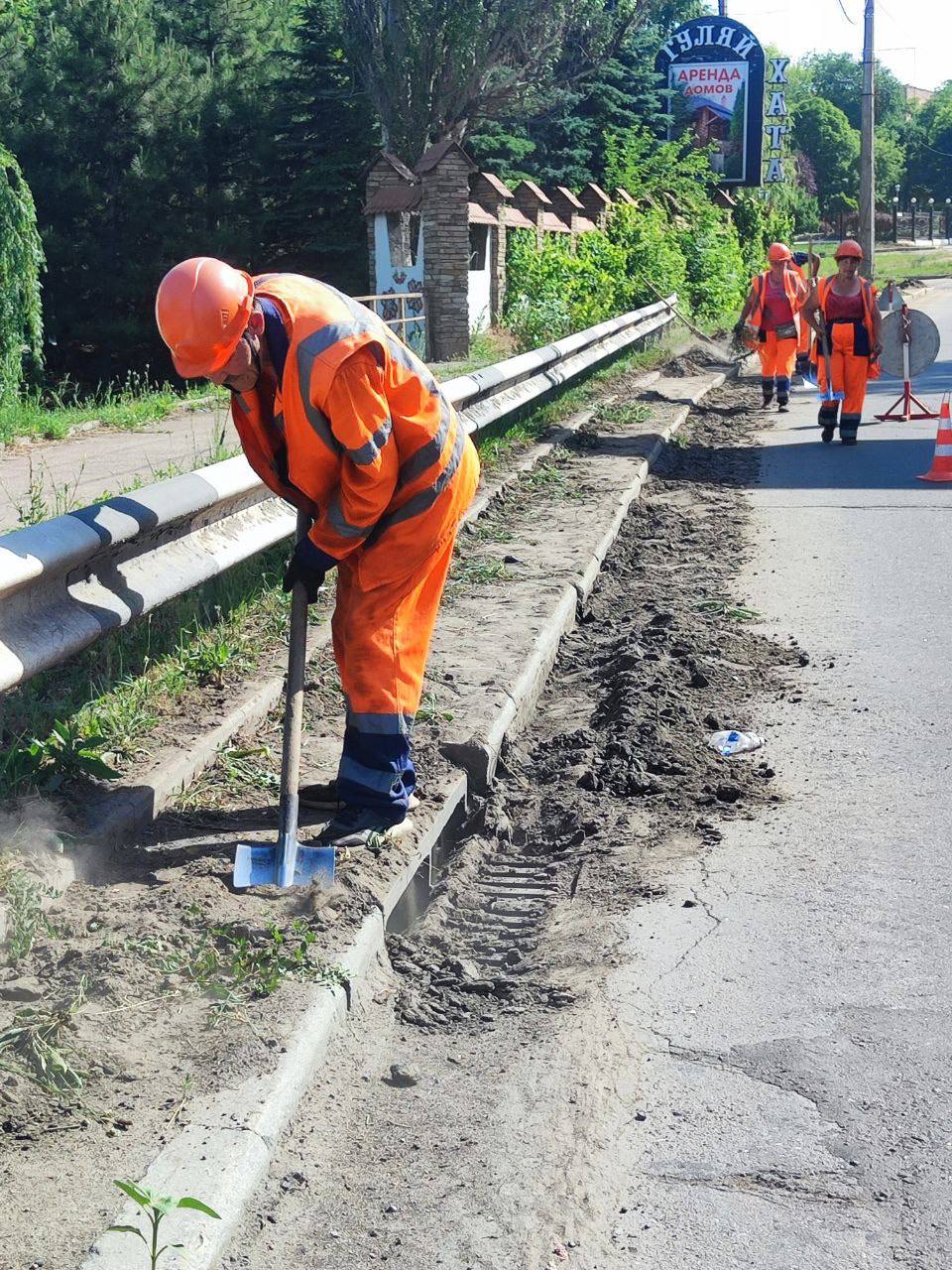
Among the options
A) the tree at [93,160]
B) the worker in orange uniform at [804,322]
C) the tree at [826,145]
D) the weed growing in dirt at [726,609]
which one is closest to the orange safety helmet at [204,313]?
the weed growing in dirt at [726,609]

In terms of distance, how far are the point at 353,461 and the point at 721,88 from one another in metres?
38.1

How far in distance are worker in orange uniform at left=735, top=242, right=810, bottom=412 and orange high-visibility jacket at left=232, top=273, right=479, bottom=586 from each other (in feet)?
42.7

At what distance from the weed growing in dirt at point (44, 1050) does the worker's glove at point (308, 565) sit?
4.83 ft

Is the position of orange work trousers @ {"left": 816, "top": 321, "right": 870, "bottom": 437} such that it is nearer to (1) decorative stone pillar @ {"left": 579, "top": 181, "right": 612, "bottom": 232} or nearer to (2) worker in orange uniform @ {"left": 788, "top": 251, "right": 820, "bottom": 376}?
(2) worker in orange uniform @ {"left": 788, "top": 251, "right": 820, "bottom": 376}

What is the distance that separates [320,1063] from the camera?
3.34 meters

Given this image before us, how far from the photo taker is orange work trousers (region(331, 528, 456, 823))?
173 inches

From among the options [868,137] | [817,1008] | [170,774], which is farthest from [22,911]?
[868,137]

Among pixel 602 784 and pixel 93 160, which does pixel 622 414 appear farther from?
pixel 93 160

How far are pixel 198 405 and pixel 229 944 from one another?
10.5m

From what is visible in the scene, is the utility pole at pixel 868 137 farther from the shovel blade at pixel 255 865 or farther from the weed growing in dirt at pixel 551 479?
the shovel blade at pixel 255 865

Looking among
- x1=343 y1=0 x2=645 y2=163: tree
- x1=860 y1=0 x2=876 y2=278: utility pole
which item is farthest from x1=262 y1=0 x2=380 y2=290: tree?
x1=860 y1=0 x2=876 y2=278: utility pole

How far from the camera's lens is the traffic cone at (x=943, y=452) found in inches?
458

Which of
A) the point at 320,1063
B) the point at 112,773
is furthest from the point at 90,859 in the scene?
the point at 320,1063

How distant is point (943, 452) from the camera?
38.6 feet
